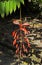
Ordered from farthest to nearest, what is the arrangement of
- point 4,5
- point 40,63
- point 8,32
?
point 8,32
point 40,63
point 4,5

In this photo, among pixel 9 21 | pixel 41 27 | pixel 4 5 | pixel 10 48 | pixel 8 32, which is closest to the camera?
pixel 4 5

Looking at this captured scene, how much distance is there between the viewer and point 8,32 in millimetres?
5094

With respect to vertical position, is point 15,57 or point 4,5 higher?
point 4,5

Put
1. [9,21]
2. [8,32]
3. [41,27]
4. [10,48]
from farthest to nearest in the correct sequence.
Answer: [9,21]
[41,27]
[8,32]
[10,48]

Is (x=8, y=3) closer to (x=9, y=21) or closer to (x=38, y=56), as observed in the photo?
(x=38, y=56)

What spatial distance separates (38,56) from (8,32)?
1402 millimetres

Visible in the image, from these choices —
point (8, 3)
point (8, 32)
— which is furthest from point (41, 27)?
point (8, 3)

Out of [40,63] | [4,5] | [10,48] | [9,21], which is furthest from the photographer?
[9,21]

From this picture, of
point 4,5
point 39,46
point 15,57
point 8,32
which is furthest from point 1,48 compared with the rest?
point 4,5

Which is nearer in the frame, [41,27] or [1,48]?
[1,48]

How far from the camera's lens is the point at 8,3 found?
5.67ft

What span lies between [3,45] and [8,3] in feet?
8.37

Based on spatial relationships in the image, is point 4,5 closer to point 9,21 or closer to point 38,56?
point 38,56

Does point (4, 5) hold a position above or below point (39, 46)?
above
